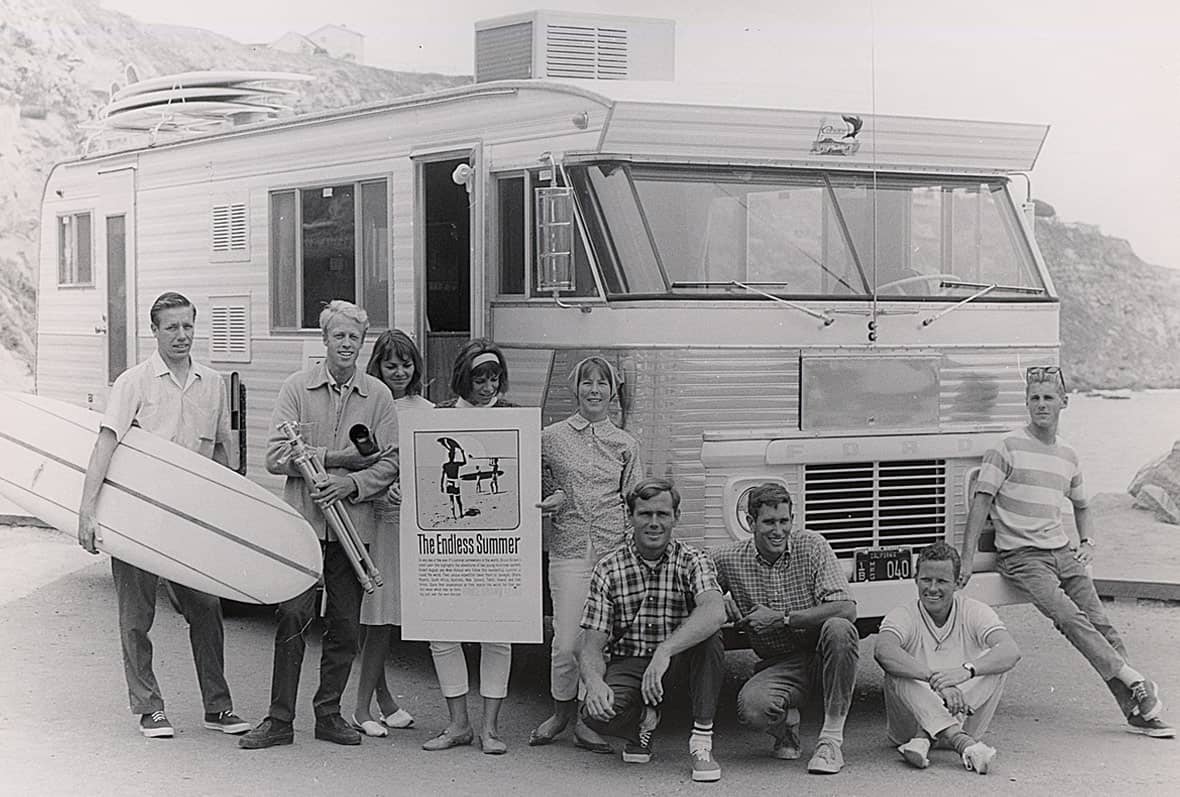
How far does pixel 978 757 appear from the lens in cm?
555

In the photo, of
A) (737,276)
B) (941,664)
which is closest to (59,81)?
(737,276)

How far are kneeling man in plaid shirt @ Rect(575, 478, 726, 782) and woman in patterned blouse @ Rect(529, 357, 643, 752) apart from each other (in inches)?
8.1

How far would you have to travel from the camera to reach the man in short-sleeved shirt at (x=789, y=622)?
18.2ft

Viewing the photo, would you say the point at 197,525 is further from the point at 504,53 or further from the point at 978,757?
the point at 978,757

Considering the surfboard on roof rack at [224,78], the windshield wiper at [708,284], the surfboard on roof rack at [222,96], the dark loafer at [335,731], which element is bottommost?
the dark loafer at [335,731]

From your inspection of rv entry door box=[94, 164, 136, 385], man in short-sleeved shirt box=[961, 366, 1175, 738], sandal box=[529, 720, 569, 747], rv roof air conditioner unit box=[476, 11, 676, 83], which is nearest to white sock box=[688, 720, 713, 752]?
sandal box=[529, 720, 569, 747]

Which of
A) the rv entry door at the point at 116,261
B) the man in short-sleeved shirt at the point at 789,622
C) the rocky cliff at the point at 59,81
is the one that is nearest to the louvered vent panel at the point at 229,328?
the rv entry door at the point at 116,261

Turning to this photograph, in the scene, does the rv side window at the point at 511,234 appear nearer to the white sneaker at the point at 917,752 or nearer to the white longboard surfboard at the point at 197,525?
the white longboard surfboard at the point at 197,525

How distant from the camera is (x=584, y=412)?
5914 mm

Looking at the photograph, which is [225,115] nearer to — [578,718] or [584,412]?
[584,412]

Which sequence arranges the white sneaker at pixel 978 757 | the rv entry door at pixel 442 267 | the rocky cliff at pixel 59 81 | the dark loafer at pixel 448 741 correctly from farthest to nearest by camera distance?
1. the rocky cliff at pixel 59 81
2. the rv entry door at pixel 442 267
3. the dark loafer at pixel 448 741
4. the white sneaker at pixel 978 757

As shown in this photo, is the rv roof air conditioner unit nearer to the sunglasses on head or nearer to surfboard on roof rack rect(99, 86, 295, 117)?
the sunglasses on head

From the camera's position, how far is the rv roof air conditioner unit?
22.6 feet

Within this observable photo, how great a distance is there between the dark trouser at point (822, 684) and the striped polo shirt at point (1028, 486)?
112cm
